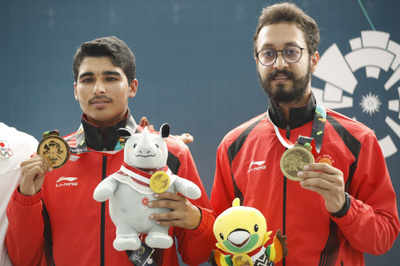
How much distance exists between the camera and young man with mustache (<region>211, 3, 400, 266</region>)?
1399 mm

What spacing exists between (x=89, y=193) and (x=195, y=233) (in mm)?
427

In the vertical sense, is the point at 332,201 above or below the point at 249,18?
below

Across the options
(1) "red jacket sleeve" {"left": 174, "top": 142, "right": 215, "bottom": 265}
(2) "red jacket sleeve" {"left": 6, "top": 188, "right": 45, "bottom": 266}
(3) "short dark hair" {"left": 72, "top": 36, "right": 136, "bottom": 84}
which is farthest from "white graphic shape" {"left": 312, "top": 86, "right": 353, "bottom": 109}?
(2) "red jacket sleeve" {"left": 6, "top": 188, "right": 45, "bottom": 266}

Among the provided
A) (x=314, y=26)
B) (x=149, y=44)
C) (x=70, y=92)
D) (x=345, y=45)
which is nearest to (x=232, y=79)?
(x=149, y=44)

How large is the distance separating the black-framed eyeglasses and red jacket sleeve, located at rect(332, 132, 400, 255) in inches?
16.3

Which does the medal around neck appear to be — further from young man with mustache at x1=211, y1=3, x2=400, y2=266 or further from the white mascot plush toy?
the white mascot plush toy

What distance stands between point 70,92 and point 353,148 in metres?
1.88

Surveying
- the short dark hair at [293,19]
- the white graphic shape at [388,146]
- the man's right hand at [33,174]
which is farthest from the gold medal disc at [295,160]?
the white graphic shape at [388,146]

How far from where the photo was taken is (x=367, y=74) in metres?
2.50

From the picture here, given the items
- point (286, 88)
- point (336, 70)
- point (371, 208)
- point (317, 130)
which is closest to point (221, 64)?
point (336, 70)

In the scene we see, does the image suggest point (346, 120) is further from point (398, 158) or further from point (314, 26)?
point (398, 158)

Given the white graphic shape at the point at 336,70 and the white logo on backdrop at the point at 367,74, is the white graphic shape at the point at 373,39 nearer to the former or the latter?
the white logo on backdrop at the point at 367,74

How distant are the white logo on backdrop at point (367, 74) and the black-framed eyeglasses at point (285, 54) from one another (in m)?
1.07

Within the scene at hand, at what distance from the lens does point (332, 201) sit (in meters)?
1.29
